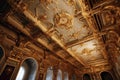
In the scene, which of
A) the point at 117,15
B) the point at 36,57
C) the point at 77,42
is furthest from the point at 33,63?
the point at 117,15

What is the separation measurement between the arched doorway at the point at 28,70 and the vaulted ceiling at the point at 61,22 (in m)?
1.24

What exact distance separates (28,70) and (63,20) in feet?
11.3

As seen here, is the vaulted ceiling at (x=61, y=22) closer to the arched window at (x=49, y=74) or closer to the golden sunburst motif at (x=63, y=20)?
the golden sunburst motif at (x=63, y=20)

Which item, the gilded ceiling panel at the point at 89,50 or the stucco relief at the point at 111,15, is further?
the gilded ceiling panel at the point at 89,50

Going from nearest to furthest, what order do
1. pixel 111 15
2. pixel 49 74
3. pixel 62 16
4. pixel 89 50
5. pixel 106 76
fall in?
pixel 111 15
pixel 62 16
pixel 49 74
pixel 89 50
pixel 106 76

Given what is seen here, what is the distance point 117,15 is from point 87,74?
271 inches

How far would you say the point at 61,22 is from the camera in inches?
180

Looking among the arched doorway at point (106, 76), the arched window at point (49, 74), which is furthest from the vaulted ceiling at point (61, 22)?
the arched doorway at point (106, 76)

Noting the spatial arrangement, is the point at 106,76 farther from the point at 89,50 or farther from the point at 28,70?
the point at 28,70

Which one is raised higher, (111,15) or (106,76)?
(111,15)

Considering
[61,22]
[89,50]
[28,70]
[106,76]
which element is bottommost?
[28,70]

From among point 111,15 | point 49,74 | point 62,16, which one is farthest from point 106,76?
point 62,16

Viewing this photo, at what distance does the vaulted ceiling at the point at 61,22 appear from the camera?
12.3 ft

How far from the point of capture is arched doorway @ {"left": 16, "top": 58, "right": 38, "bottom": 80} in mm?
5227
